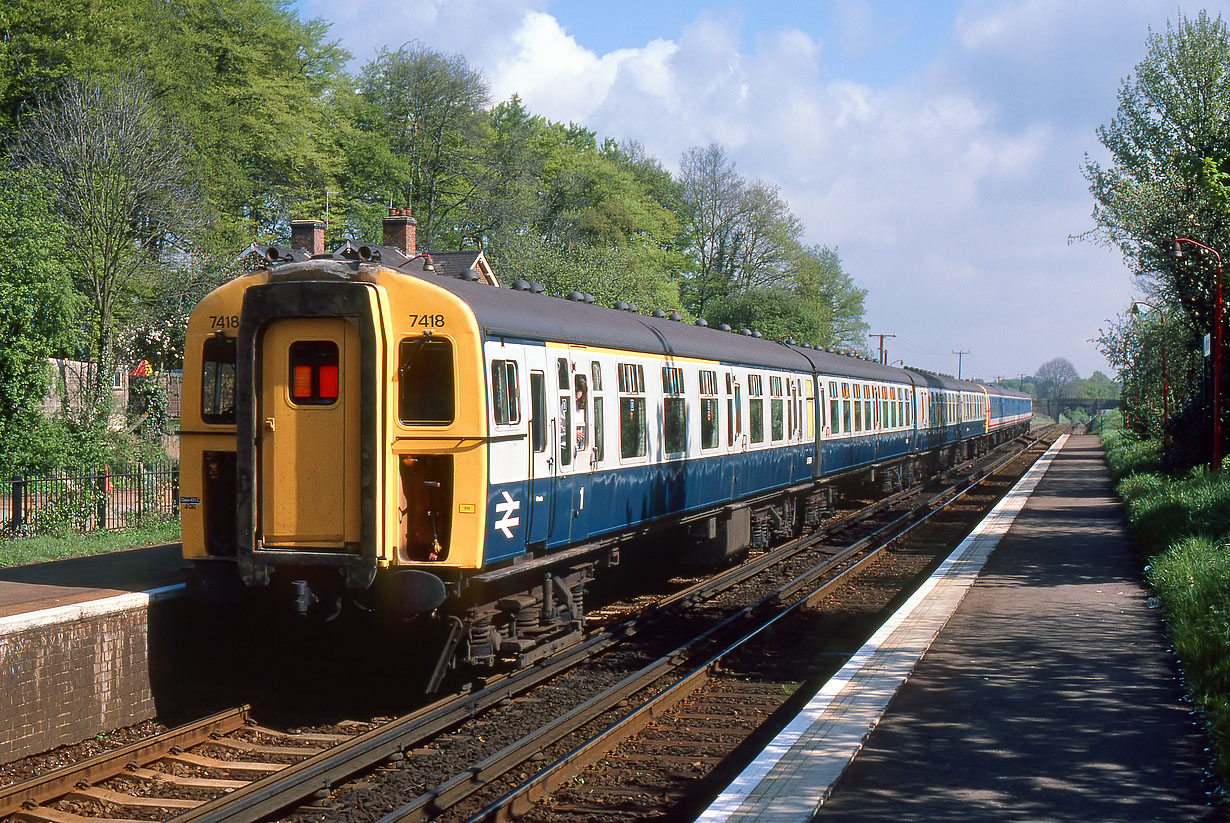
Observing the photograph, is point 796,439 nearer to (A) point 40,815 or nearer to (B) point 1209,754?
(B) point 1209,754

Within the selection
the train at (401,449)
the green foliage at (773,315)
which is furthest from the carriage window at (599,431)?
the green foliage at (773,315)

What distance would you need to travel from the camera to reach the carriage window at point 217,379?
380 inches

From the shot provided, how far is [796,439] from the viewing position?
1948cm

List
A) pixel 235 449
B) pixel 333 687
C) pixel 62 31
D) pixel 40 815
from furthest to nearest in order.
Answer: pixel 62 31 → pixel 333 687 → pixel 235 449 → pixel 40 815

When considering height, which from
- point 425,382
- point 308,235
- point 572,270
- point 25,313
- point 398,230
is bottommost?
point 425,382

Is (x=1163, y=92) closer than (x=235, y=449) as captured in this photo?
No

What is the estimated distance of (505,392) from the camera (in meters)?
9.34

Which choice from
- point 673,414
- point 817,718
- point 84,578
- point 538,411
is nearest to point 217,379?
point 538,411

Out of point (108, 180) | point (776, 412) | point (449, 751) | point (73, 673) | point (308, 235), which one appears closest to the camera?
point (449, 751)

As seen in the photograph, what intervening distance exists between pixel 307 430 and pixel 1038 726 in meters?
5.75

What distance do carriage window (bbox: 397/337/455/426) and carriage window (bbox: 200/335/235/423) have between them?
165 centimetres

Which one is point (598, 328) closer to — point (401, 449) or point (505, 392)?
point (505, 392)

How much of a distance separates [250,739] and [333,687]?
64.0 inches

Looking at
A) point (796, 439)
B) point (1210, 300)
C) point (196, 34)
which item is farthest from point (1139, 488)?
point (196, 34)
